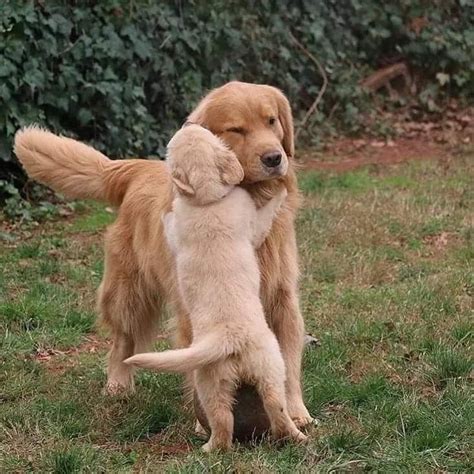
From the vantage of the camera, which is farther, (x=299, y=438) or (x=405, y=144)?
(x=405, y=144)

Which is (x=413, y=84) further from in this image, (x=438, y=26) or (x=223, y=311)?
(x=223, y=311)

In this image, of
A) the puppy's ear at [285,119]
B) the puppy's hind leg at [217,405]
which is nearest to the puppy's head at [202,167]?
the puppy's ear at [285,119]

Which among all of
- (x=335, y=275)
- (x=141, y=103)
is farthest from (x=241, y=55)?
(x=335, y=275)

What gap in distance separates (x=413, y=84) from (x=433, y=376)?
8.77 metres

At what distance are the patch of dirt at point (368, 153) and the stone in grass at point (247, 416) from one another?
6.77 m

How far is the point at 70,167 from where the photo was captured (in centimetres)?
545

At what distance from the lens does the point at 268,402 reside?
3.97 metres

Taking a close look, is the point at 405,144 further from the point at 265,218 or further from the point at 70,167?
the point at 265,218

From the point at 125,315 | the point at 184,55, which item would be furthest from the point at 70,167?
the point at 184,55

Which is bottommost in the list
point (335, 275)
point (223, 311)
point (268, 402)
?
point (335, 275)

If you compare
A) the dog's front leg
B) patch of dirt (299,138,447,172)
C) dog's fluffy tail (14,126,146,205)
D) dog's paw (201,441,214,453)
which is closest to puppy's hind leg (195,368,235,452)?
dog's paw (201,441,214,453)

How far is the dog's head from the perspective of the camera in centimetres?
419

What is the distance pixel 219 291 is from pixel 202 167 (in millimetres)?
472

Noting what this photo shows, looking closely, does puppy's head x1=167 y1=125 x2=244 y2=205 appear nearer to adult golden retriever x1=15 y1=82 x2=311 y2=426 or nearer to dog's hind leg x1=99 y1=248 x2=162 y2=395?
adult golden retriever x1=15 y1=82 x2=311 y2=426
